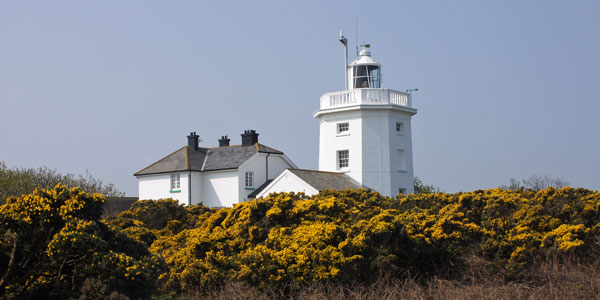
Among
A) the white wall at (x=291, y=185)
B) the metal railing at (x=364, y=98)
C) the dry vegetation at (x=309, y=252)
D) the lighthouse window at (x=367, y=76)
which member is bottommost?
the dry vegetation at (x=309, y=252)

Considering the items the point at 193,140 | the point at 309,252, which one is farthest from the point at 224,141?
the point at 309,252

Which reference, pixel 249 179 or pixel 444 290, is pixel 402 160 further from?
pixel 444 290

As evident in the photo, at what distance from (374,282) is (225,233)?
2.92 m

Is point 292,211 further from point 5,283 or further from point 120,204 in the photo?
point 120,204

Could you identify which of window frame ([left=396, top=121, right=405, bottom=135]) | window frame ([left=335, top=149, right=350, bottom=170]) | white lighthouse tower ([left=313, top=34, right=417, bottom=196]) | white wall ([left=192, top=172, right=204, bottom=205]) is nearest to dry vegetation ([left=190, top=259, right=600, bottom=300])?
white lighthouse tower ([left=313, top=34, right=417, bottom=196])

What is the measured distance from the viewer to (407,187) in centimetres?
3353

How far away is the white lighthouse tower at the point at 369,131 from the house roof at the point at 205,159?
29.2 ft

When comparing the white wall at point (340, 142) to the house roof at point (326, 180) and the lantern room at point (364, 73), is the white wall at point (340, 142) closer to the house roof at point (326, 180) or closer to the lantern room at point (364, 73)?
the house roof at point (326, 180)

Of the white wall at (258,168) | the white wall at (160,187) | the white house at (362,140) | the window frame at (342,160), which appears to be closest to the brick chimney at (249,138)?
the white wall at (258,168)

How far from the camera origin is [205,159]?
A: 1695 inches

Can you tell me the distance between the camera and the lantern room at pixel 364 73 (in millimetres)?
33594

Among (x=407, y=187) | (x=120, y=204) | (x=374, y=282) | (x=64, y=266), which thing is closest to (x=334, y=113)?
(x=407, y=187)

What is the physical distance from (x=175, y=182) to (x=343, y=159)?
13418 millimetres

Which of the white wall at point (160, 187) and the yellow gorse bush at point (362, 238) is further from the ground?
the white wall at point (160, 187)
